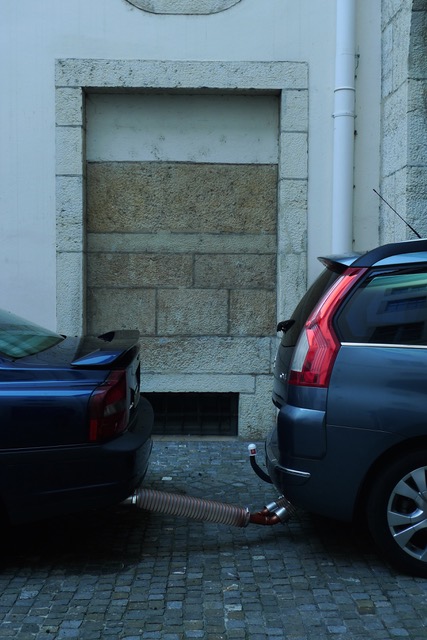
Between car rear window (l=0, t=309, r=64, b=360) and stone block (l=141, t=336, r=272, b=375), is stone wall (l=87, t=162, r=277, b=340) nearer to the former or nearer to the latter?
stone block (l=141, t=336, r=272, b=375)

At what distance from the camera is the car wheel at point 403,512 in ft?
15.5

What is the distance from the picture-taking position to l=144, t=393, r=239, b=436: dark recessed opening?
27.7ft

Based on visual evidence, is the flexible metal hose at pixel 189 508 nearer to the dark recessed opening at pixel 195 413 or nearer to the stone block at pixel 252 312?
the dark recessed opening at pixel 195 413

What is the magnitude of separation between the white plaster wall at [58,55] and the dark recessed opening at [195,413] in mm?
1286

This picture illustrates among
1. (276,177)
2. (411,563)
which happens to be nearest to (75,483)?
(411,563)

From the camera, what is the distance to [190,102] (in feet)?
27.7

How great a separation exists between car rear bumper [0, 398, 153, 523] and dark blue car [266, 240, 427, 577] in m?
0.93

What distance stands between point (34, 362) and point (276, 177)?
421cm

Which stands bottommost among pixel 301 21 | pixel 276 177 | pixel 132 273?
pixel 132 273

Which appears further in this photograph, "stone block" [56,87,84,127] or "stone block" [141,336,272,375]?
"stone block" [141,336,272,375]

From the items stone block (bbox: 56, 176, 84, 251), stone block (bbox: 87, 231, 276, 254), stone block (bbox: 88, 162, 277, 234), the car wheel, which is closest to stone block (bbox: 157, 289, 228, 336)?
stone block (bbox: 87, 231, 276, 254)

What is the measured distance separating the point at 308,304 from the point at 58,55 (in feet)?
14.0

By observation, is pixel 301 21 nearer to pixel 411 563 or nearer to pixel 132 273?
pixel 132 273

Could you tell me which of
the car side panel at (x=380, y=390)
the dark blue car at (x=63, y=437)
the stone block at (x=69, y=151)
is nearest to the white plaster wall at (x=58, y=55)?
the stone block at (x=69, y=151)
